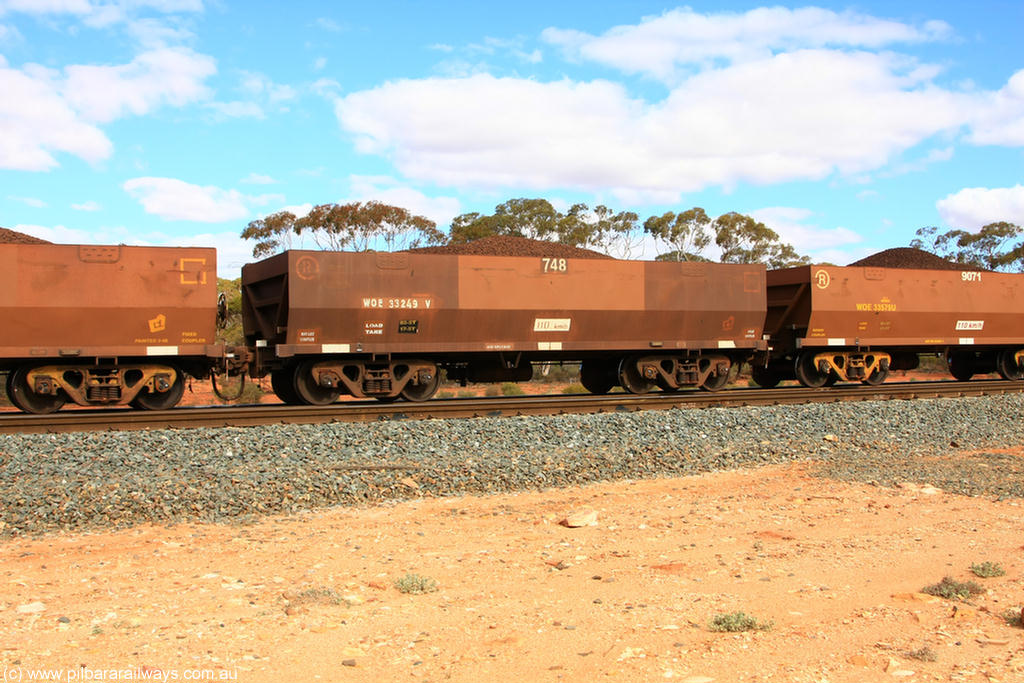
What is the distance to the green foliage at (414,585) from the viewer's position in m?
5.23

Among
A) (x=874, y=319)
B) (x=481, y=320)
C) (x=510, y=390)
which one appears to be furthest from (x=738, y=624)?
(x=510, y=390)

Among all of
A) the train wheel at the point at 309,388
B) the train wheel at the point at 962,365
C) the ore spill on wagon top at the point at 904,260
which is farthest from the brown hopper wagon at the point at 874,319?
the ore spill on wagon top at the point at 904,260

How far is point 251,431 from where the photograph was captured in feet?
32.7

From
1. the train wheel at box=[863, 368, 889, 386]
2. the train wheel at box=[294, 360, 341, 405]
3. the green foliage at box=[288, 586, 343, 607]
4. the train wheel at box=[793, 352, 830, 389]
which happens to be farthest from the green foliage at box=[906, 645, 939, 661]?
the train wheel at box=[863, 368, 889, 386]

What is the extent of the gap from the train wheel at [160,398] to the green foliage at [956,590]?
448 inches

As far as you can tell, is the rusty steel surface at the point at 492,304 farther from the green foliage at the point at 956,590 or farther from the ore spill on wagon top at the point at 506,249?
the ore spill on wagon top at the point at 506,249

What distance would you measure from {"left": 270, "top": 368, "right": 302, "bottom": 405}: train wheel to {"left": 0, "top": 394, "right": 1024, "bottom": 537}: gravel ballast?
4.57 m

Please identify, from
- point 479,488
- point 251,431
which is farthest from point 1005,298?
point 251,431

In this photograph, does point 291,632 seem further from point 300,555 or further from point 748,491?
point 748,491

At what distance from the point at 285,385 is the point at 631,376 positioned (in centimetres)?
685

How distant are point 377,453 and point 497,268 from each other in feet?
21.0

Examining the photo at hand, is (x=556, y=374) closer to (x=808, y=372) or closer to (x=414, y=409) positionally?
(x=808, y=372)

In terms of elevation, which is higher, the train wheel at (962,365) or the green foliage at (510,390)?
the train wheel at (962,365)

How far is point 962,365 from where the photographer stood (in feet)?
72.0
